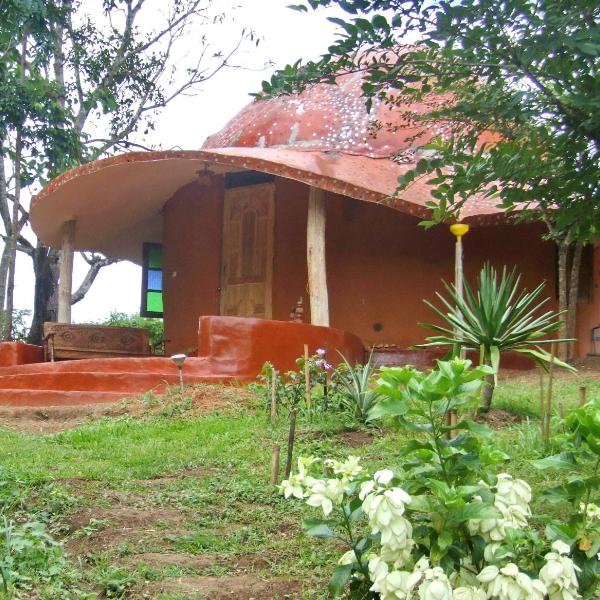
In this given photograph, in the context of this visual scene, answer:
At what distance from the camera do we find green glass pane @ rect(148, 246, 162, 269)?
14.9 meters

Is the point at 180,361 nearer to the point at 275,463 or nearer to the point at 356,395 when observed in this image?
the point at 356,395

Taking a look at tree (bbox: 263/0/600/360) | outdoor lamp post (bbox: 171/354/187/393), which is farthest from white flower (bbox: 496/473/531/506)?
outdoor lamp post (bbox: 171/354/187/393)

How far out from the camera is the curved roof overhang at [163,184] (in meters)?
10.4

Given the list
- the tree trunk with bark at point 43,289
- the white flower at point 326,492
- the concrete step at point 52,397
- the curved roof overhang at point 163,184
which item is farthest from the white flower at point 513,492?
the tree trunk with bark at point 43,289

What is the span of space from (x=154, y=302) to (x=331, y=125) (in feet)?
15.0

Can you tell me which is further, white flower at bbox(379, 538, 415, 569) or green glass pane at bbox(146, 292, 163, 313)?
green glass pane at bbox(146, 292, 163, 313)

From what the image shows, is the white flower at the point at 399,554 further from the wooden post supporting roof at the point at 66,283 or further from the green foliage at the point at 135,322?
the green foliage at the point at 135,322

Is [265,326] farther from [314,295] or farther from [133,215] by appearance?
[133,215]

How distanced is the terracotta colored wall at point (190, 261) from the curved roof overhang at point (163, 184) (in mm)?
299

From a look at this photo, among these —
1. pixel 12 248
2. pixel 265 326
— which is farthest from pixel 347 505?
→ pixel 12 248

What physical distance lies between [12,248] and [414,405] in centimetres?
1430

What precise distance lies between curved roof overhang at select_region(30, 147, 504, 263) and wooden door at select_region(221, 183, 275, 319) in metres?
0.46

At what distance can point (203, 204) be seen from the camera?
42.9ft

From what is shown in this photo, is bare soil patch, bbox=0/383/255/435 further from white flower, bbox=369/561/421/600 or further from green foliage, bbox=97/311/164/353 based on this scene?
green foliage, bbox=97/311/164/353
